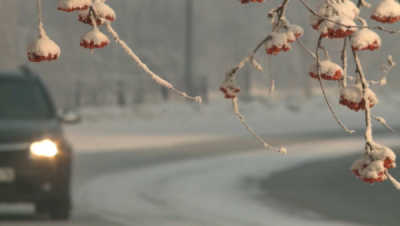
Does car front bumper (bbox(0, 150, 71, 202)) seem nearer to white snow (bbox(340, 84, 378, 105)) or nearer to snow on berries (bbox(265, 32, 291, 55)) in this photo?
snow on berries (bbox(265, 32, 291, 55))

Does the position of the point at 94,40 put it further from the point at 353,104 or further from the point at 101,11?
the point at 353,104

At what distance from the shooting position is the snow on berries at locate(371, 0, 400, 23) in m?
2.59

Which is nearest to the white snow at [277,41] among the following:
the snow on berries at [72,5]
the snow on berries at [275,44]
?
the snow on berries at [275,44]

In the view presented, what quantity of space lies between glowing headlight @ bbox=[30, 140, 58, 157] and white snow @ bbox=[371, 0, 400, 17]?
8.06m

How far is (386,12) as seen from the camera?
2.62 m

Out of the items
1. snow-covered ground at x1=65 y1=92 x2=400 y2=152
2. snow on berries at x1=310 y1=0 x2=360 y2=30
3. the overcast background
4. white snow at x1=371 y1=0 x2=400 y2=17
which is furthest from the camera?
the overcast background

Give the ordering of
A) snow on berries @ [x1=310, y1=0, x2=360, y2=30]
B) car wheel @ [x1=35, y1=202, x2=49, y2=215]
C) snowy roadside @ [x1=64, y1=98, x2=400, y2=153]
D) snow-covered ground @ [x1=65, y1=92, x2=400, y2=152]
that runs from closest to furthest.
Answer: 1. snow on berries @ [x1=310, y1=0, x2=360, y2=30]
2. car wheel @ [x1=35, y1=202, x2=49, y2=215]
3. snowy roadside @ [x1=64, y1=98, x2=400, y2=153]
4. snow-covered ground @ [x1=65, y1=92, x2=400, y2=152]

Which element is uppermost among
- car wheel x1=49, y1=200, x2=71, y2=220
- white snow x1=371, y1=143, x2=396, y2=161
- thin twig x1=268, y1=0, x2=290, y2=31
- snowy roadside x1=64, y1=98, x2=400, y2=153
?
snowy roadside x1=64, y1=98, x2=400, y2=153

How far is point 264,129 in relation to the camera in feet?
107

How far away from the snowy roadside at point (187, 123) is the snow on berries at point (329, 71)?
19.7 m

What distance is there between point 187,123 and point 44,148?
2557cm

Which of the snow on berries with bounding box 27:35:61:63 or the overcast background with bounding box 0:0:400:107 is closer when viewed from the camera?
the snow on berries with bounding box 27:35:61:63

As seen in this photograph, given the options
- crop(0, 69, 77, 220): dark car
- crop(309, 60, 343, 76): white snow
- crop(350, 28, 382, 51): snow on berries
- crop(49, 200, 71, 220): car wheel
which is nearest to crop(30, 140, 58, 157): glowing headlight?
crop(0, 69, 77, 220): dark car

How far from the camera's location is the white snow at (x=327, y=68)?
2.80 m
